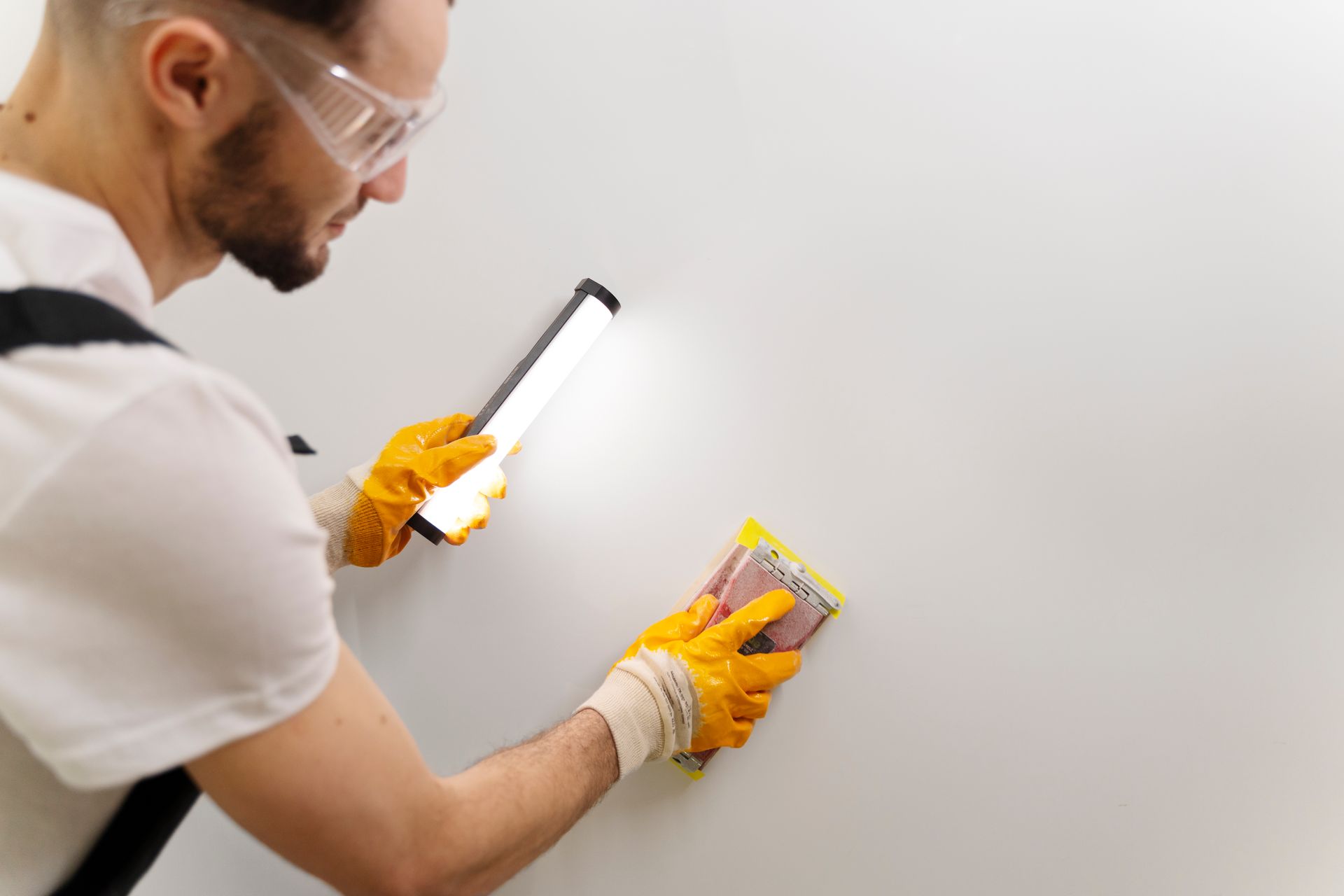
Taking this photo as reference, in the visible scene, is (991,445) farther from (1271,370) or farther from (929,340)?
(1271,370)

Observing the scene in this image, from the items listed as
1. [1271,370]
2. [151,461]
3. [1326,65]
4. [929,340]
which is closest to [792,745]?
[929,340]

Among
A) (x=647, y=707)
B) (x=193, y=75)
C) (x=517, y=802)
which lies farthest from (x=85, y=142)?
(x=647, y=707)

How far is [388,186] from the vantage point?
965mm

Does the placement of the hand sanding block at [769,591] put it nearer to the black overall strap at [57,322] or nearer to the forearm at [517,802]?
the forearm at [517,802]

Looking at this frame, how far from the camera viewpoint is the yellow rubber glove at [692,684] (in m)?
1.30

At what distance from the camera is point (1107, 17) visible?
136 cm

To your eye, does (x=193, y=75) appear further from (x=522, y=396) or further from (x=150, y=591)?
(x=522, y=396)

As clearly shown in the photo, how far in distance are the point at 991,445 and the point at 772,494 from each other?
16.3 inches

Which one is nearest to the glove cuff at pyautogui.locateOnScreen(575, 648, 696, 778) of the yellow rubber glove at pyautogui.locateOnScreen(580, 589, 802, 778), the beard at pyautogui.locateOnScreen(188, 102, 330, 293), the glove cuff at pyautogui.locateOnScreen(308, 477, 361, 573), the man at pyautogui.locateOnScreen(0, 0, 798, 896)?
the yellow rubber glove at pyautogui.locateOnScreen(580, 589, 802, 778)

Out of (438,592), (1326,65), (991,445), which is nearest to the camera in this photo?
(1326,65)

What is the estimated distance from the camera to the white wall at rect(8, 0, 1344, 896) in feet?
4.51

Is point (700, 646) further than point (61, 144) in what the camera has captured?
Yes

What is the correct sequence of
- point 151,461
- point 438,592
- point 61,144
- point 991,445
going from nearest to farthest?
point 151,461 < point 61,144 < point 991,445 < point 438,592

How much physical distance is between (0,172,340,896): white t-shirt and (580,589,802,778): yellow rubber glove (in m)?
0.69
